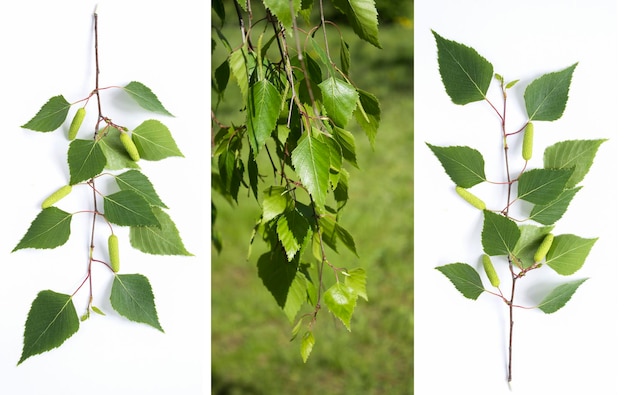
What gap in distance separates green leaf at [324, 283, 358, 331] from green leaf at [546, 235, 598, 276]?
0.20 meters

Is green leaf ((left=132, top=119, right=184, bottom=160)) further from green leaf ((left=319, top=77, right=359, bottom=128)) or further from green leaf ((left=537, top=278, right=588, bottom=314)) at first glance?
green leaf ((left=537, top=278, right=588, bottom=314))

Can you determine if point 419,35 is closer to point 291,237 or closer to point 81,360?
point 291,237

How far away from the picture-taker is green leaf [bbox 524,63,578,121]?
2.22 ft

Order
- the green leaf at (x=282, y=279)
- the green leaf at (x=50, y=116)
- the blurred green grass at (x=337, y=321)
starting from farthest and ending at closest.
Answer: the blurred green grass at (x=337, y=321) < the green leaf at (x=282, y=279) < the green leaf at (x=50, y=116)

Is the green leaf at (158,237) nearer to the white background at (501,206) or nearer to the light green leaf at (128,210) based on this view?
the light green leaf at (128,210)

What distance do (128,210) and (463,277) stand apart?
32 cm

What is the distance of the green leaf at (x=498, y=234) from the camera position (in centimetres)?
67

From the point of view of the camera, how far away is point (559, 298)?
688mm

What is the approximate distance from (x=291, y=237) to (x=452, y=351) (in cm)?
19

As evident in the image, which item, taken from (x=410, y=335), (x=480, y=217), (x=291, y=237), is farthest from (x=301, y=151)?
(x=410, y=335)

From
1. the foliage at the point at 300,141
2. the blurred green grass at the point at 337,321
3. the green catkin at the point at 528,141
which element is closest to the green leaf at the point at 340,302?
the foliage at the point at 300,141

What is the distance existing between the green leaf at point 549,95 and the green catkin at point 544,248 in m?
0.12

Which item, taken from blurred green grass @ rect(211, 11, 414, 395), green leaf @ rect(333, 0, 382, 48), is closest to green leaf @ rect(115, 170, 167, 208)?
green leaf @ rect(333, 0, 382, 48)

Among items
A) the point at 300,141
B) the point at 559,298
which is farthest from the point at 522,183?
the point at 300,141
